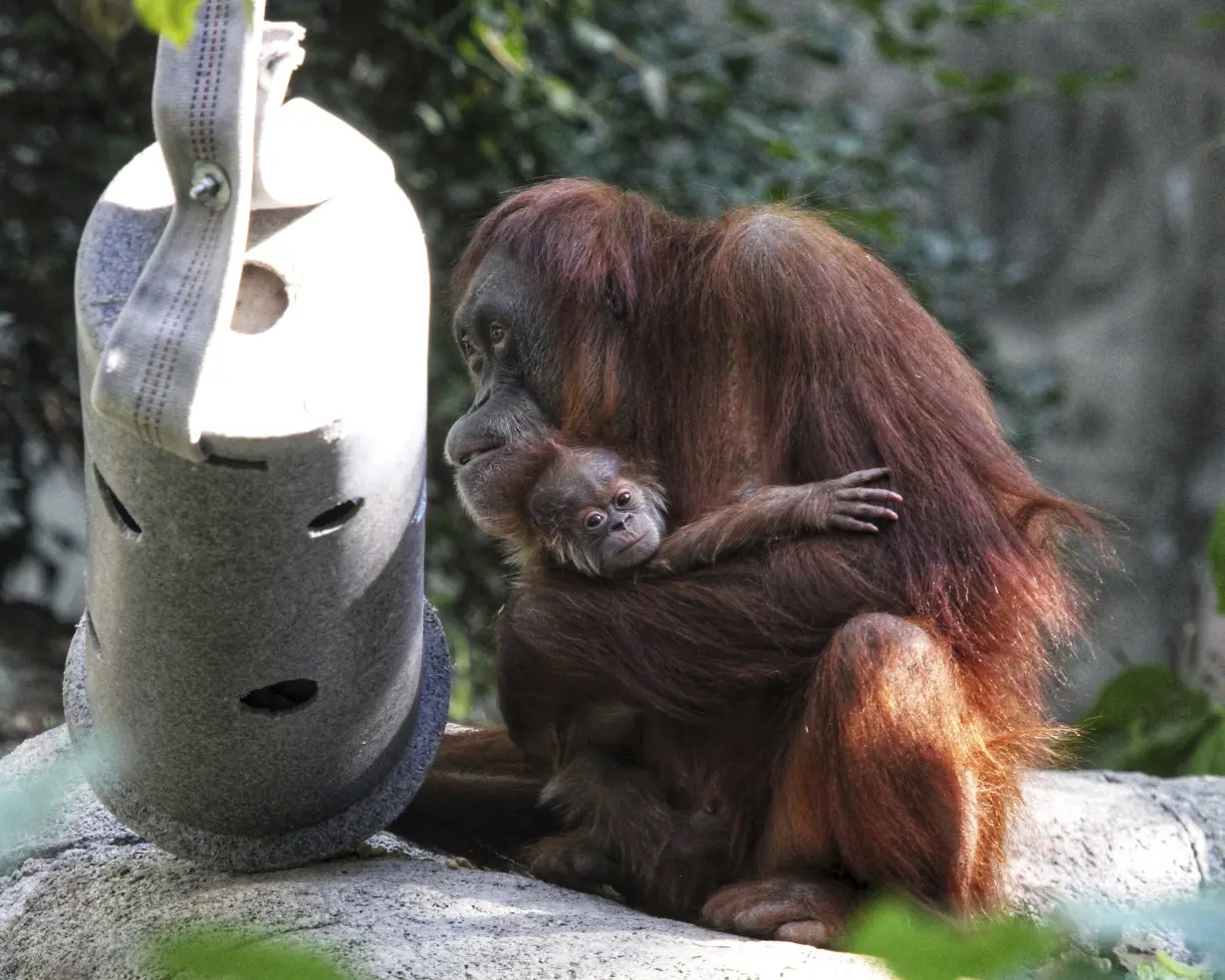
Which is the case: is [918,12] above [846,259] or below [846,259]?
above

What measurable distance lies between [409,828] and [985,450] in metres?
1.52

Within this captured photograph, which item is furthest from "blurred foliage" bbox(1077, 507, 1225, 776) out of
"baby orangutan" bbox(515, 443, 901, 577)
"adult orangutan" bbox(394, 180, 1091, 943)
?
"baby orangutan" bbox(515, 443, 901, 577)

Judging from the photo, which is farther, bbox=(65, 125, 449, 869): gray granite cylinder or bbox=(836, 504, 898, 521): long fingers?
bbox=(836, 504, 898, 521): long fingers

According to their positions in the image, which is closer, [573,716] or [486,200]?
[573,716]

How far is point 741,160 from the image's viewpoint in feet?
18.3

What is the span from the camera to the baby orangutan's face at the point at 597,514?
3.02 meters

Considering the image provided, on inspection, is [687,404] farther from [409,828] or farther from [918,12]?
[918,12]

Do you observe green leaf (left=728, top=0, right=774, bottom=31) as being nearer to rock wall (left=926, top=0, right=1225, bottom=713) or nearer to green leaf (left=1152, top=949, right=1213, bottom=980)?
green leaf (left=1152, top=949, right=1213, bottom=980)

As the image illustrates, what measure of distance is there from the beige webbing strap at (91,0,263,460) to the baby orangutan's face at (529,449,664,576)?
1228 mm

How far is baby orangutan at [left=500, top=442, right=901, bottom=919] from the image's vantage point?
2.93 m

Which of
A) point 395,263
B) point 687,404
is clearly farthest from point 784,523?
point 395,263

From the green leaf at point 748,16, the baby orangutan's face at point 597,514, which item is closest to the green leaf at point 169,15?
the baby orangutan's face at point 597,514

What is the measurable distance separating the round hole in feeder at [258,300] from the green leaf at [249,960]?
153 centimetres

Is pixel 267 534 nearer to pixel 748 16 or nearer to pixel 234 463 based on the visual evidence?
pixel 234 463
